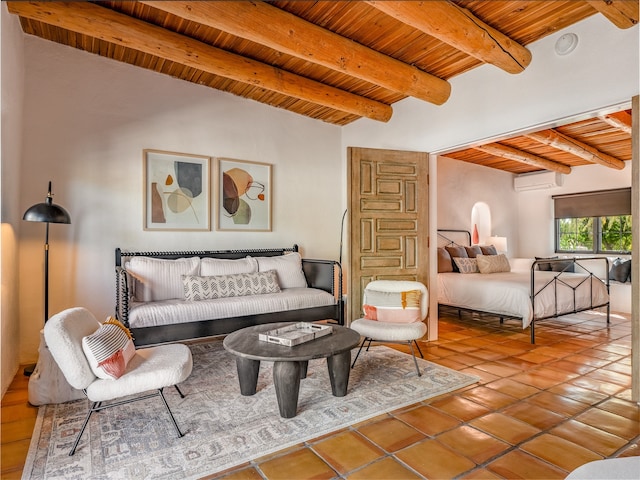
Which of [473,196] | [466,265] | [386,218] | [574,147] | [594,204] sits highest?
[574,147]

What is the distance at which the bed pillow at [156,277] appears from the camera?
3.42 meters

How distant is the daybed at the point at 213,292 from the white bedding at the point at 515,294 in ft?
6.05

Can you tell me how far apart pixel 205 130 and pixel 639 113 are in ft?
12.8

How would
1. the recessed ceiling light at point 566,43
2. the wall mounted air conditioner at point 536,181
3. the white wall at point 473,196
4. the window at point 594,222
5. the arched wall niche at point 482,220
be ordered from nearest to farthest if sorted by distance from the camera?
the recessed ceiling light at point 566,43, the window at point 594,222, the white wall at point 473,196, the wall mounted air conditioner at point 536,181, the arched wall niche at point 482,220

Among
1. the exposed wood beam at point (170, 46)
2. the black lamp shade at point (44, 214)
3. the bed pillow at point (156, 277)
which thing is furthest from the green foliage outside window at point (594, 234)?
the black lamp shade at point (44, 214)

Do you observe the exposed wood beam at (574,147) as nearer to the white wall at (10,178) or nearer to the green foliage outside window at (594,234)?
the green foliage outside window at (594,234)

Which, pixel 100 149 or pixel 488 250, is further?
pixel 488 250

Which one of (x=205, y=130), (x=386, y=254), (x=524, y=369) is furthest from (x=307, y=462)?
(x=205, y=130)

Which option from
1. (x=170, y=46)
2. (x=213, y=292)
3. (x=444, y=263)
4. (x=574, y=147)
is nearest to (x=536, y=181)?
(x=574, y=147)

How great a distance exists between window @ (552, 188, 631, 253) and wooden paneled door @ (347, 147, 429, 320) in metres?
4.29

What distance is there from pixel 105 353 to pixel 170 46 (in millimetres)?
A: 2435

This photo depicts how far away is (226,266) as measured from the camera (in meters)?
3.89

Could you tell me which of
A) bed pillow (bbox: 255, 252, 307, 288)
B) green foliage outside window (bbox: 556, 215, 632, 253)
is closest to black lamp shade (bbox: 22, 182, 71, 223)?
bed pillow (bbox: 255, 252, 307, 288)

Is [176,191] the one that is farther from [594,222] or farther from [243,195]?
[594,222]
